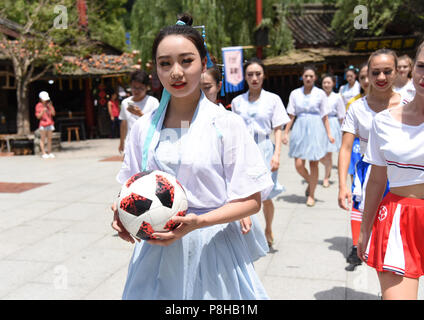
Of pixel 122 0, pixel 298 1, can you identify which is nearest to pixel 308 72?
pixel 298 1

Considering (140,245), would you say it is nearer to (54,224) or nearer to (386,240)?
(386,240)

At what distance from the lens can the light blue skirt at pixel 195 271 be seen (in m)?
2.14

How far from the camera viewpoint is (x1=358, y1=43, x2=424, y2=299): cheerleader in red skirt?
7.75 ft

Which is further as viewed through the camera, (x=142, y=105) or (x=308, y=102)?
(x=308, y=102)

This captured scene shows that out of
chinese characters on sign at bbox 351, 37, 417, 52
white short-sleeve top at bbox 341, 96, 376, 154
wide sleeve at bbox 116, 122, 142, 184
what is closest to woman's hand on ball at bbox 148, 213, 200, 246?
wide sleeve at bbox 116, 122, 142, 184

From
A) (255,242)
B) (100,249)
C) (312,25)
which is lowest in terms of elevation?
(100,249)

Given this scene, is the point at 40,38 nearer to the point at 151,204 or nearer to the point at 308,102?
the point at 308,102

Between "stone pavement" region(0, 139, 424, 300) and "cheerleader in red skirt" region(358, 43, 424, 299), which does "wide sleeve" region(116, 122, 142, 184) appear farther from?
"stone pavement" region(0, 139, 424, 300)

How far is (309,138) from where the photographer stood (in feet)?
24.9

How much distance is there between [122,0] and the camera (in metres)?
29.1

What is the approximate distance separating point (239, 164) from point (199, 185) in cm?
20

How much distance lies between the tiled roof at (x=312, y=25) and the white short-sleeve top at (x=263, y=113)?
16839 millimetres

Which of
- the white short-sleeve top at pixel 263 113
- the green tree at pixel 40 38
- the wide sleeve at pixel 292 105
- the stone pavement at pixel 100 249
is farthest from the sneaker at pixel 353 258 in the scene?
the green tree at pixel 40 38

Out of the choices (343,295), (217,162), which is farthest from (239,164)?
(343,295)
